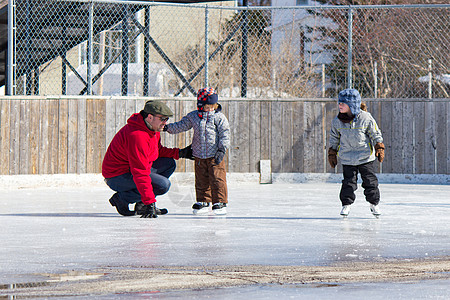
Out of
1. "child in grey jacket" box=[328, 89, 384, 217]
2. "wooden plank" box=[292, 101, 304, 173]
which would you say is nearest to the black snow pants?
"child in grey jacket" box=[328, 89, 384, 217]

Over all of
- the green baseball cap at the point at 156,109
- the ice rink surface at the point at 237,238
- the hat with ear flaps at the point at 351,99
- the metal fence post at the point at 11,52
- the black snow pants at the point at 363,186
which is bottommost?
the ice rink surface at the point at 237,238

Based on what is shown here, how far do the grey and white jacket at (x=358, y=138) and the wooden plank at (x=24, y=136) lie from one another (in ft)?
19.9

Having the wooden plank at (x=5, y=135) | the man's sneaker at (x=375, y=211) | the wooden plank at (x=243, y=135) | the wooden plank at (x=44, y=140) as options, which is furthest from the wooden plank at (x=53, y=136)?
the man's sneaker at (x=375, y=211)

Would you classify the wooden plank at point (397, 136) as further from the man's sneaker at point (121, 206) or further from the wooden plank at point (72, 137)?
the man's sneaker at point (121, 206)

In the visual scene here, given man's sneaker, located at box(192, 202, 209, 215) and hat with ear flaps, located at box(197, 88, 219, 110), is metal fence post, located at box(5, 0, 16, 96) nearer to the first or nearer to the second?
hat with ear flaps, located at box(197, 88, 219, 110)

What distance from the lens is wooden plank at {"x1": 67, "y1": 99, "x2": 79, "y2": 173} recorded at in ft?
42.7

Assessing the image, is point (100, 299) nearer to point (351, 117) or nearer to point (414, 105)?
point (351, 117)

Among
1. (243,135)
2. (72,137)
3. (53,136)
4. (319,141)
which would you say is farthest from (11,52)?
(319,141)

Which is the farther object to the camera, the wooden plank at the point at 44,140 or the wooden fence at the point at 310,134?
the wooden fence at the point at 310,134

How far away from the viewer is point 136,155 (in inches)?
321

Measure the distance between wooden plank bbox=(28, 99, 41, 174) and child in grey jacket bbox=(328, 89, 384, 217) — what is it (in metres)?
5.95

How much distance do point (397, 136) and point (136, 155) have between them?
7.15m

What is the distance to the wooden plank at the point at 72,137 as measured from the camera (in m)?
13.0

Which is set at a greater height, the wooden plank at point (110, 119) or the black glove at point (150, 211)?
the wooden plank at point (110, 119)
